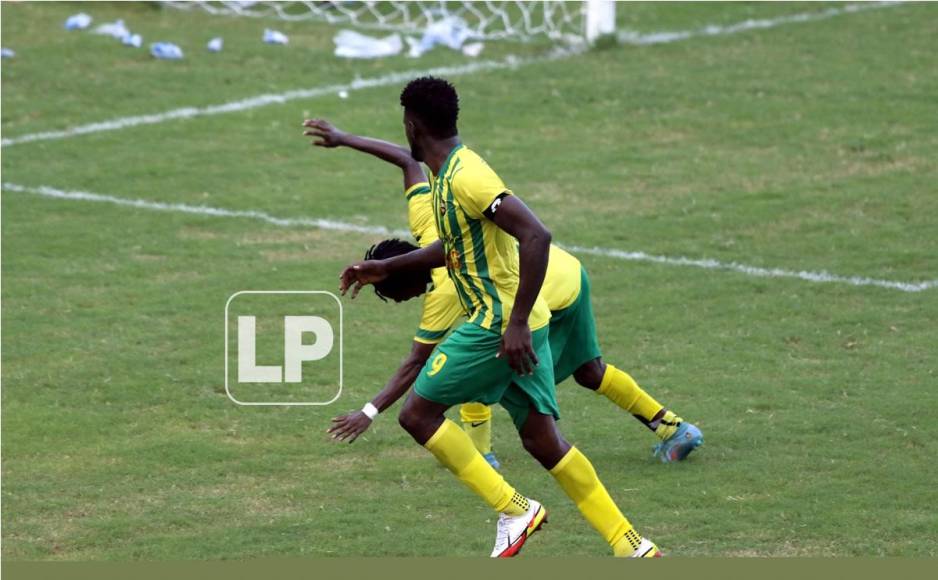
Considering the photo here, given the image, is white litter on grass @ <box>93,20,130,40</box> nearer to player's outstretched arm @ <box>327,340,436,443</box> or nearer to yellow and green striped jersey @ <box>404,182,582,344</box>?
yellow and green striped jersey @ <box>404,182,582,344</box>

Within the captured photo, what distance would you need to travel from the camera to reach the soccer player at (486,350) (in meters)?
6.40

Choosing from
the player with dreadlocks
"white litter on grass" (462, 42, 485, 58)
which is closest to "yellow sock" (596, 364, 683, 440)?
the player with dreadlocks

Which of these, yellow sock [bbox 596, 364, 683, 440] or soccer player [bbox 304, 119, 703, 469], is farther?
yellow sock [bbox 596, 364, 683, 440]

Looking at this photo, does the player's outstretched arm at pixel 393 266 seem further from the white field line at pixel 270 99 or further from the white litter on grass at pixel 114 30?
the white litter on grass at pixel 114 30

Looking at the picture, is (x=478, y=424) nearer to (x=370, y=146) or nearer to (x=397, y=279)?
(x=397, y=279)

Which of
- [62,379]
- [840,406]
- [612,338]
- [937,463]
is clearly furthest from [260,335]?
[937,463]

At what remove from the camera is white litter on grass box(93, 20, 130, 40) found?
1892cm

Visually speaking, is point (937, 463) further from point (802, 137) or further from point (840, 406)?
point (802, 137)

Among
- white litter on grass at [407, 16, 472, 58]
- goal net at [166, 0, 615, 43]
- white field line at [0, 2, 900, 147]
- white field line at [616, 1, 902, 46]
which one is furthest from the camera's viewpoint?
goal net at [166, 0, 615, 43]

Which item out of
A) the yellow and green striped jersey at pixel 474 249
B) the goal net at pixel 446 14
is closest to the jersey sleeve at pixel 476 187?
the yellow and green striped jersey at pixel 474 249

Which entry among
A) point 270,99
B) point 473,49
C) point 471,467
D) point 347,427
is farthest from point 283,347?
point 473,49

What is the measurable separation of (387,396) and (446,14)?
13108 mm

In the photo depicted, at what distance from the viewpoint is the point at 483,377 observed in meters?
6.63

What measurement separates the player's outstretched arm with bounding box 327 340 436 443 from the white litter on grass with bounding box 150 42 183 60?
36.6 feet
